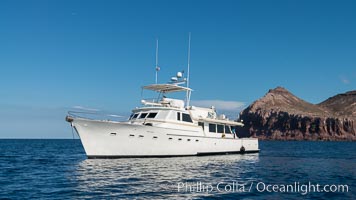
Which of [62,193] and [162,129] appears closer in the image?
[62,193]

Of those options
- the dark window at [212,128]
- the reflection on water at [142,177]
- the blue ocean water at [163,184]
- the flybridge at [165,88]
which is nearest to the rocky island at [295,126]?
the dark window at [212,128]

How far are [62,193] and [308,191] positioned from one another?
10601mm

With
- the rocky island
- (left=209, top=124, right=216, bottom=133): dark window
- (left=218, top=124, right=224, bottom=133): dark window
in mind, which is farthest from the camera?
the rocky island

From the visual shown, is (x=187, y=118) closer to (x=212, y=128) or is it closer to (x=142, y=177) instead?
(x=212, y=128)

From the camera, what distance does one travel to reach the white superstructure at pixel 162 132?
27.4 meters

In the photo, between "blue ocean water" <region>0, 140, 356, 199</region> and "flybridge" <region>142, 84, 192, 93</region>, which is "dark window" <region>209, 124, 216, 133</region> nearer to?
"flybridge" <region>142, 84, 192, 93</region>

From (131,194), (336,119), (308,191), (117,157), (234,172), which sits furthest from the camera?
(336,119)

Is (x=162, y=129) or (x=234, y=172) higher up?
(x=162, y=129)

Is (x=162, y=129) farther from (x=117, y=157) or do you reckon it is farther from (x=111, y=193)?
(x=111, y=193)

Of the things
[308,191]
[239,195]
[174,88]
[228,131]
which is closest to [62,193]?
[239,195]

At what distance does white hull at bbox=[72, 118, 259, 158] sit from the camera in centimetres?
2733

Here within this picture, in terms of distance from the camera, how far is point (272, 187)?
1703 cm

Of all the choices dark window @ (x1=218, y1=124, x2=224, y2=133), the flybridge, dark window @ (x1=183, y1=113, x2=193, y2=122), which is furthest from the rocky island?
dark window @ (x1=183, y1=113, x2=193, y2=122)

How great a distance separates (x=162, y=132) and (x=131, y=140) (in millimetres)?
2683
